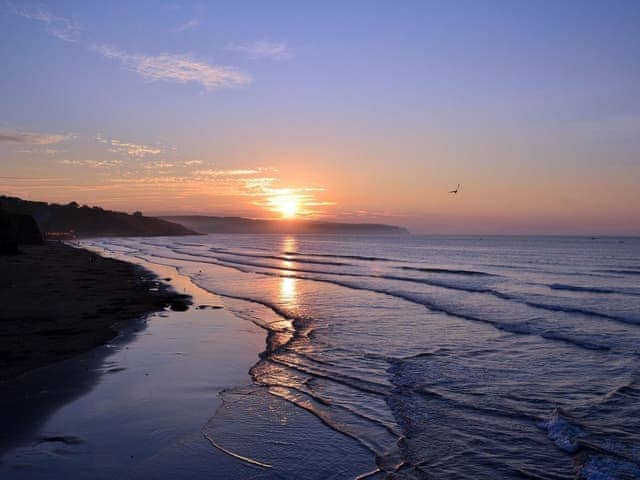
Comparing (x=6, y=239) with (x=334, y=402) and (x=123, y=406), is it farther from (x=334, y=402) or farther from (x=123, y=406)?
(x=334, y=402)

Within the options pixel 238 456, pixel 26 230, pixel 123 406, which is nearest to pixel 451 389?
pixel 238 456

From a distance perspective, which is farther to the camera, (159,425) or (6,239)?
(6,239)

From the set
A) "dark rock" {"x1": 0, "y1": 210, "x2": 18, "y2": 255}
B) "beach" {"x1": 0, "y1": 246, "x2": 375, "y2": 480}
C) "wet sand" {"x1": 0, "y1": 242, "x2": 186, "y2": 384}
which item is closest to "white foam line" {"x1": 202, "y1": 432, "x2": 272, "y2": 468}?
"beach" {"x1": 0, "y1": 246, "x2": 375, "y2": 480}

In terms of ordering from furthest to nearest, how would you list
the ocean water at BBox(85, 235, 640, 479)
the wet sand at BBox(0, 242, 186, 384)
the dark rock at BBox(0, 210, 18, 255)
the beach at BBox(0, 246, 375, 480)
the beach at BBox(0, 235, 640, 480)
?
the dark rock at BBox(0, 210, 18, 255) < the wet sand at BBox(0, 242, 186, 384) < the ocean water at BBox(85, 235, 640, 479) < the beach at BBox(0, 235, 640, 480) < the beach at BBox(0, 246, 375, 480)

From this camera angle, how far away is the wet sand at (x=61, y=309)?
454 inches

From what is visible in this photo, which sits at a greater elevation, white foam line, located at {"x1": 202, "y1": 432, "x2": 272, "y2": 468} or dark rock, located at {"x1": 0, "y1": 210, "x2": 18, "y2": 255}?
dark rock, located at {"x1": 0, "y1": 210, "x2": 18, "y2": 255}

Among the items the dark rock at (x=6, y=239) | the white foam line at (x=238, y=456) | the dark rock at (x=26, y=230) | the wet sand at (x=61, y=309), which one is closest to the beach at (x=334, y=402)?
the white foam line at (x=238, y=456)

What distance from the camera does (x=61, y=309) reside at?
1775cm

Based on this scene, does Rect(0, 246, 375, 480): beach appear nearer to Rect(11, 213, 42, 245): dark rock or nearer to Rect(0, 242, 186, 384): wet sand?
Rect(0, 242, 186, 384): wet sand

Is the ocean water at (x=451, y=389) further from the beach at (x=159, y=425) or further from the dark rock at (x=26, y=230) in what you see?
the dark rock at (x=26, y=230)

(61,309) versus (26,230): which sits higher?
(26,230)

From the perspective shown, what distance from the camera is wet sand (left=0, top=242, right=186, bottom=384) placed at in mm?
11523

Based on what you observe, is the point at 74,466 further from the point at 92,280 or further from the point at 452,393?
the point at 92,280

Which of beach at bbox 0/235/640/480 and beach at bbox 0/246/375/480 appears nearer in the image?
beach at bbox 0/246/375/480
